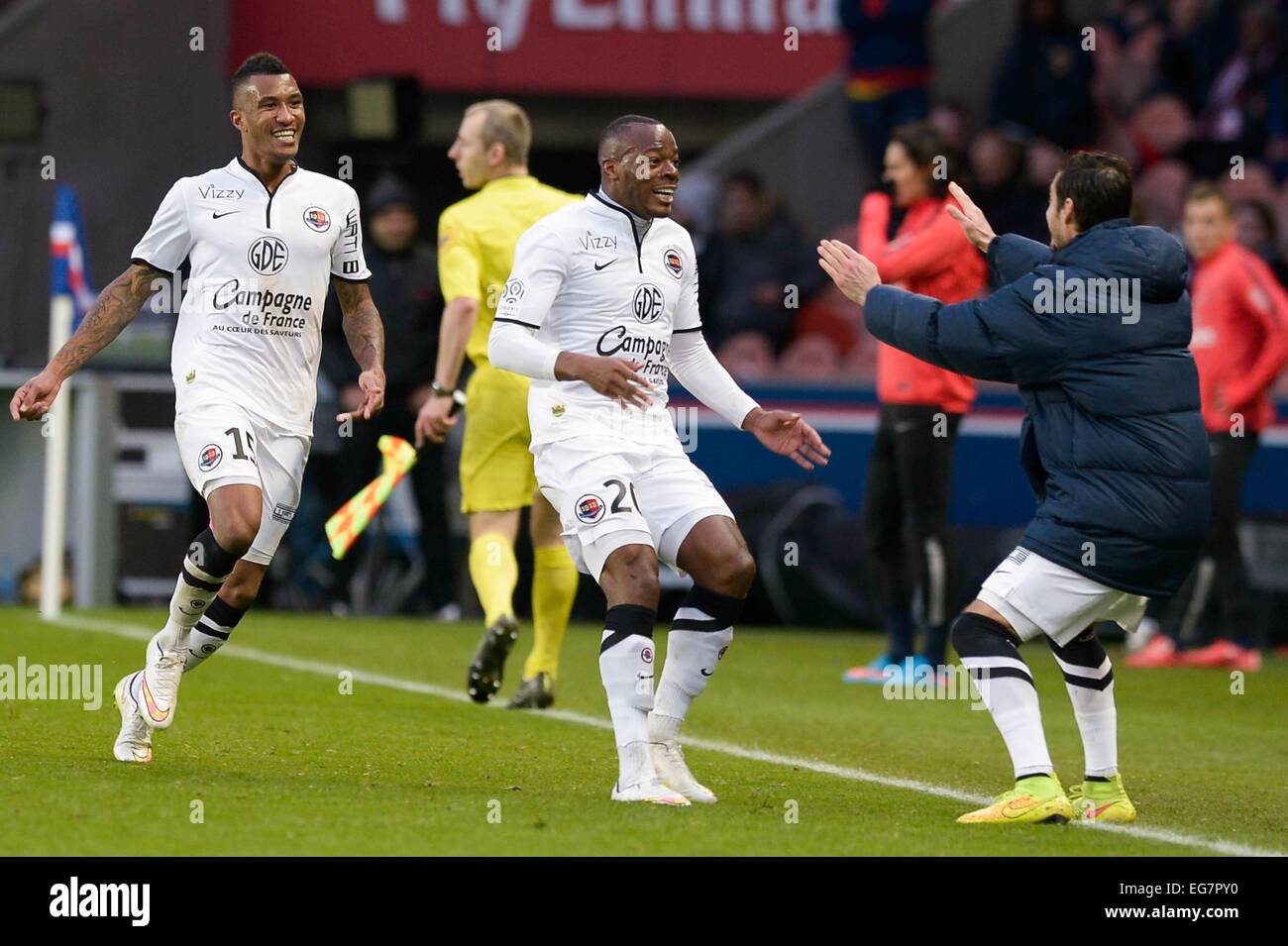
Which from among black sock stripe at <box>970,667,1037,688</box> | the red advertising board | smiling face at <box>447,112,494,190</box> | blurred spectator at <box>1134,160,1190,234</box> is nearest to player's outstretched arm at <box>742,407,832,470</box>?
black sock stripe at <box>970,667,1037,688</box>

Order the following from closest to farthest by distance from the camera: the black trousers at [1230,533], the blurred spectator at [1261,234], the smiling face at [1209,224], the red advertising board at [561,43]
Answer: the black trousers at [1230,533]
the smiling face at [1209,224]
the blurred spectator at [1261,234]
the red advertising board at [561,43]

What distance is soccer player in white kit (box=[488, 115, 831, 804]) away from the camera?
6602mm

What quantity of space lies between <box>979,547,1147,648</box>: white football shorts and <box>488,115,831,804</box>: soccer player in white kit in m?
0.78

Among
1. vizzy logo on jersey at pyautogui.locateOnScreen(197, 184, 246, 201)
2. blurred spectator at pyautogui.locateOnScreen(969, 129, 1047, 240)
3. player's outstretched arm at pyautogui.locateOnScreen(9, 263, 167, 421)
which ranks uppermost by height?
blurred spectator at pyautogui.locateOnScreen(969, 129, 1047, 240)

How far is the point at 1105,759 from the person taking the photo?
265 inches

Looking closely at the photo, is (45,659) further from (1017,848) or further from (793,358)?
(793,358)

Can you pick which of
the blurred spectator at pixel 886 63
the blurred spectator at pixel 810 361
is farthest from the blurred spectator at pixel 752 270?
the blurred spectator at pixel 886 63

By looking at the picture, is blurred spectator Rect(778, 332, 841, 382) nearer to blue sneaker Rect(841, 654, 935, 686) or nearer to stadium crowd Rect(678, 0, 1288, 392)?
stadium crowd Rect(678, 0, 1288, 392)

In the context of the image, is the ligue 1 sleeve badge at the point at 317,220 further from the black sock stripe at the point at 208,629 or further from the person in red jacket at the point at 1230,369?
the person in red jacket at the point at 1230,369

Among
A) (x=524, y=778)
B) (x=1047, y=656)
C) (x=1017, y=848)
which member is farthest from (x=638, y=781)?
(x=1047, y=656)

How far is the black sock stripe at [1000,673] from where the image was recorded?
6.44 meters

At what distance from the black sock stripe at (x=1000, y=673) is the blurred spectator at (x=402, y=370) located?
25.6 feet

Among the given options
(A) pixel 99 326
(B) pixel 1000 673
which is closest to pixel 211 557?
(A) pixel 99 326
